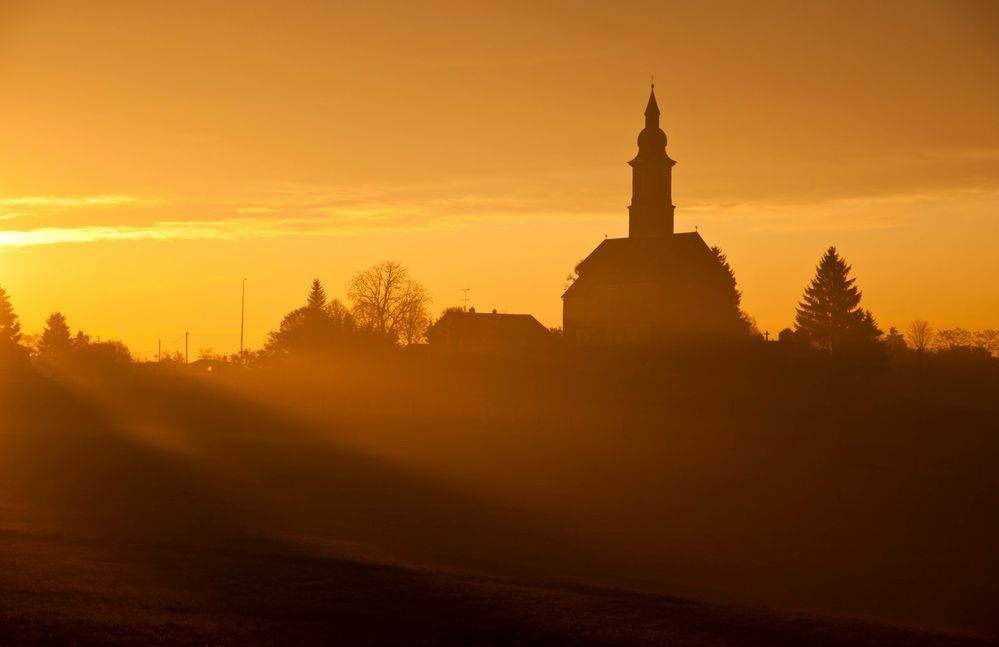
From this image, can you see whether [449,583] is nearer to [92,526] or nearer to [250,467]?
[92,526]

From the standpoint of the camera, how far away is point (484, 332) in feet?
397

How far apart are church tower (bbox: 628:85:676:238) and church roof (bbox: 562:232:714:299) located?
3.93 ft

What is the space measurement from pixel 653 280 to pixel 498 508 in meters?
61.8

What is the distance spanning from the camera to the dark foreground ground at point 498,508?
23.5 m

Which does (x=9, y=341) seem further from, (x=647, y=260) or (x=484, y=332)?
(x=647, y=260)

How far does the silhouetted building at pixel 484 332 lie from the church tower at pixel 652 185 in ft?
51.8

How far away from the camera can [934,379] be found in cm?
9706

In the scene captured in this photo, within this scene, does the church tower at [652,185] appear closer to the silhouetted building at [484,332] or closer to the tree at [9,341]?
the silhouetted building at [484,332]

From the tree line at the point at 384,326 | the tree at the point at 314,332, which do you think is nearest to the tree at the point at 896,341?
the tree line at the point at 384,326

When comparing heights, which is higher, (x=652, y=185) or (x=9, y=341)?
(x=652, y=185)

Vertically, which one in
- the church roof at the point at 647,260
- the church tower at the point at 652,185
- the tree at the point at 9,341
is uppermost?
the church tower at the point at 652,185

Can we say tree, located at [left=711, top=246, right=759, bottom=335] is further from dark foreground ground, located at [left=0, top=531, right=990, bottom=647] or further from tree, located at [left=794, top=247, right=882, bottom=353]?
dark foreground ground, located at [left=0, top=531, right=990, bottom=647]

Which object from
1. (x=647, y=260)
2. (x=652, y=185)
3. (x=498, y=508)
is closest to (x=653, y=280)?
(x=647, y=260)

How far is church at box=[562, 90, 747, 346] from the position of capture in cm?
10556
